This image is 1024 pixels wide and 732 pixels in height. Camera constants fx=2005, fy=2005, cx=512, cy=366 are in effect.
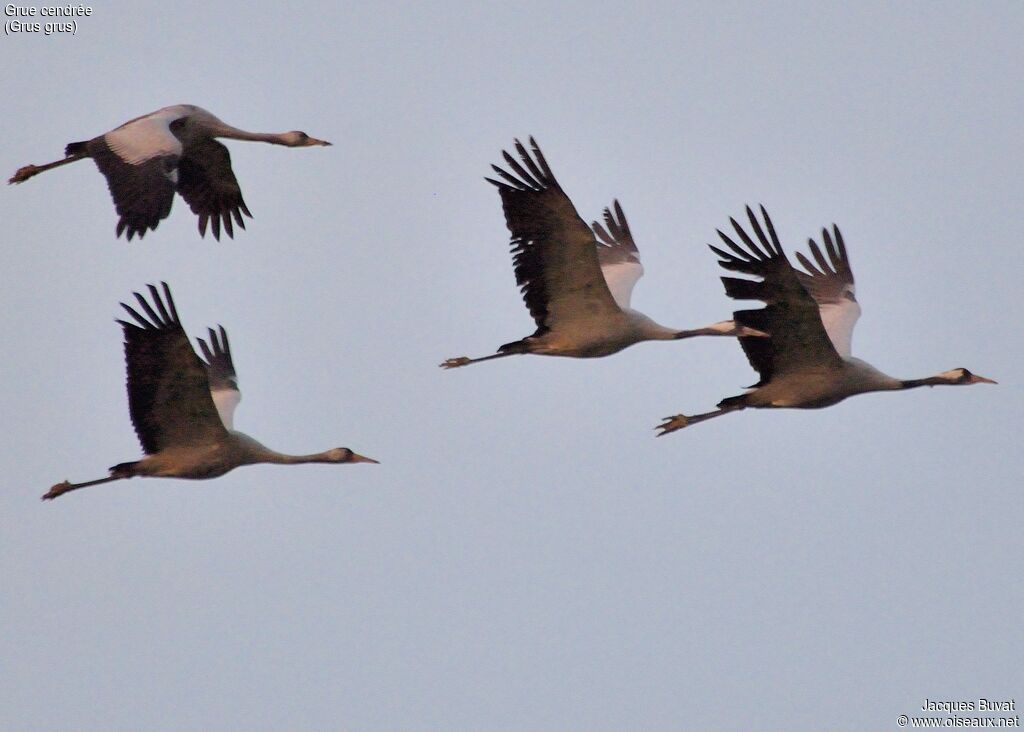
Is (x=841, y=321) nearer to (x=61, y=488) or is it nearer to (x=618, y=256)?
(x=618, y=256)

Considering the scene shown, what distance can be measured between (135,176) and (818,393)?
693 cm

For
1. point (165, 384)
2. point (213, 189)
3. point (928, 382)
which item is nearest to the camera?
point (165, 384)

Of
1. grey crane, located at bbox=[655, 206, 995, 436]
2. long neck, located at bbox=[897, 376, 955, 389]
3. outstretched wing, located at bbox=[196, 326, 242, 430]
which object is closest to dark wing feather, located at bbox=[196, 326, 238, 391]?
outstretched wing, located at bbox=[196, 326, 242, 430]

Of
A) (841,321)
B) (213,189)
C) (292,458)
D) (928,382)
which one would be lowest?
(928,382)

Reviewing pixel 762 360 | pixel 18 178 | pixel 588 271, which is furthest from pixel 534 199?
pixel 18 178

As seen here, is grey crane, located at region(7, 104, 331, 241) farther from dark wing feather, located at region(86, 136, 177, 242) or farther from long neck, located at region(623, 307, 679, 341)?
long neck, located at region(623, 307, 679, 341)

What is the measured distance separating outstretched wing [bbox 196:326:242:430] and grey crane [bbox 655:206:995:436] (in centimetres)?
458

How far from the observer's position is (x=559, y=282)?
19.7 meters

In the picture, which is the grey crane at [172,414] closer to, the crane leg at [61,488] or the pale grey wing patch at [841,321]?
the crane leg at [61,488]

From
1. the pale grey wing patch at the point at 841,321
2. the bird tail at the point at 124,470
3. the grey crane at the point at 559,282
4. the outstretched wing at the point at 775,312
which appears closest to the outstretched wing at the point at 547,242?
the grey crane at the point at 559,282

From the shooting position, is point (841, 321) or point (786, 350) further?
point (841, 321)

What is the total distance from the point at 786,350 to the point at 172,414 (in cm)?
588

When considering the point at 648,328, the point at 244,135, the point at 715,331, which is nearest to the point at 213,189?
the point at 244,135

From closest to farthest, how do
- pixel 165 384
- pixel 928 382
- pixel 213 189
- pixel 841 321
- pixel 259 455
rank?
pixel 165 384, pixel 259 455, pixel 928 382, pixel 841 321, pixel 213 189
